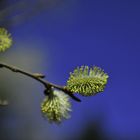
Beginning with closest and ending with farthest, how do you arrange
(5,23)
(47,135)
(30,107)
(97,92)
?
(97,92) → (5,23) → (30,107) → (47,135)

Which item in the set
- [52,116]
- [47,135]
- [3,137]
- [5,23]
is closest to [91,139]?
[47,135]

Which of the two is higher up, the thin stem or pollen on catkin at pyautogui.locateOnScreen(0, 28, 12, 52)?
pollen on catkin at pyautogui.locateOnScreen(0, 28, 12, 52)

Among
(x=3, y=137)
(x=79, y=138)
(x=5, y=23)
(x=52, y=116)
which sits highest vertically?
(x=79, y=138)

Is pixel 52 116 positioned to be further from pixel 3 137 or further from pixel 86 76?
pixel 3 137

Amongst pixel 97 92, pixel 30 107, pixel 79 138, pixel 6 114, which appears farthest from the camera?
pixel 79 138
